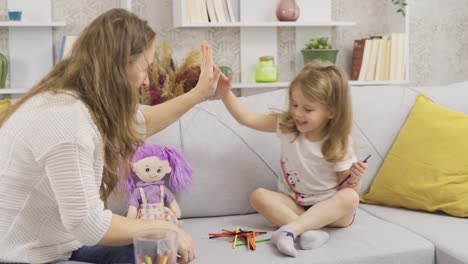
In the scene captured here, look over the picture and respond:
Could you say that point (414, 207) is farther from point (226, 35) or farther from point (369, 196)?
point (226, 35)

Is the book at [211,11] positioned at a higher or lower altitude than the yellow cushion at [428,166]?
higher

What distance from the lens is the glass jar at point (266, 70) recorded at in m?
3.51

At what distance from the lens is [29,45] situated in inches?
130

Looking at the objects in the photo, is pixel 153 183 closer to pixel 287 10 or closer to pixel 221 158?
pixel 221 158

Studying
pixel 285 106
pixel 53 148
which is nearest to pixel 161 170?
pixel 285 106

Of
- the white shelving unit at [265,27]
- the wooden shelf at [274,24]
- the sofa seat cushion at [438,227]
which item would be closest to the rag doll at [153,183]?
the sofa seat cushion at [438,227]

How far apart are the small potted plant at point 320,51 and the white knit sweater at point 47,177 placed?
7.54ft

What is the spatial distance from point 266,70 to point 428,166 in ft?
4.64

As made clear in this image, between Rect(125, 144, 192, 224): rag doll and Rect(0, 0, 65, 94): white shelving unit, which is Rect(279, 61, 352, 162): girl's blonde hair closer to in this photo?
Rect(125, 144, 192, 224): rag doll

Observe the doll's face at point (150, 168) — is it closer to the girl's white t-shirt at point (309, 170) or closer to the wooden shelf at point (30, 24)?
the girl's white t-shirt at point (309, 170)

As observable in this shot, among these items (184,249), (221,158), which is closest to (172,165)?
(221,158)

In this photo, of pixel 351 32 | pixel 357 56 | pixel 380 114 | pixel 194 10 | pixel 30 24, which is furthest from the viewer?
pixel 351 32

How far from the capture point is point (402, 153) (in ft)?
7.80

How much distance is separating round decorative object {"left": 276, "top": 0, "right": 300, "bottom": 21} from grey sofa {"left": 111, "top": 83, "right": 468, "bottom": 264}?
3.53 ft
